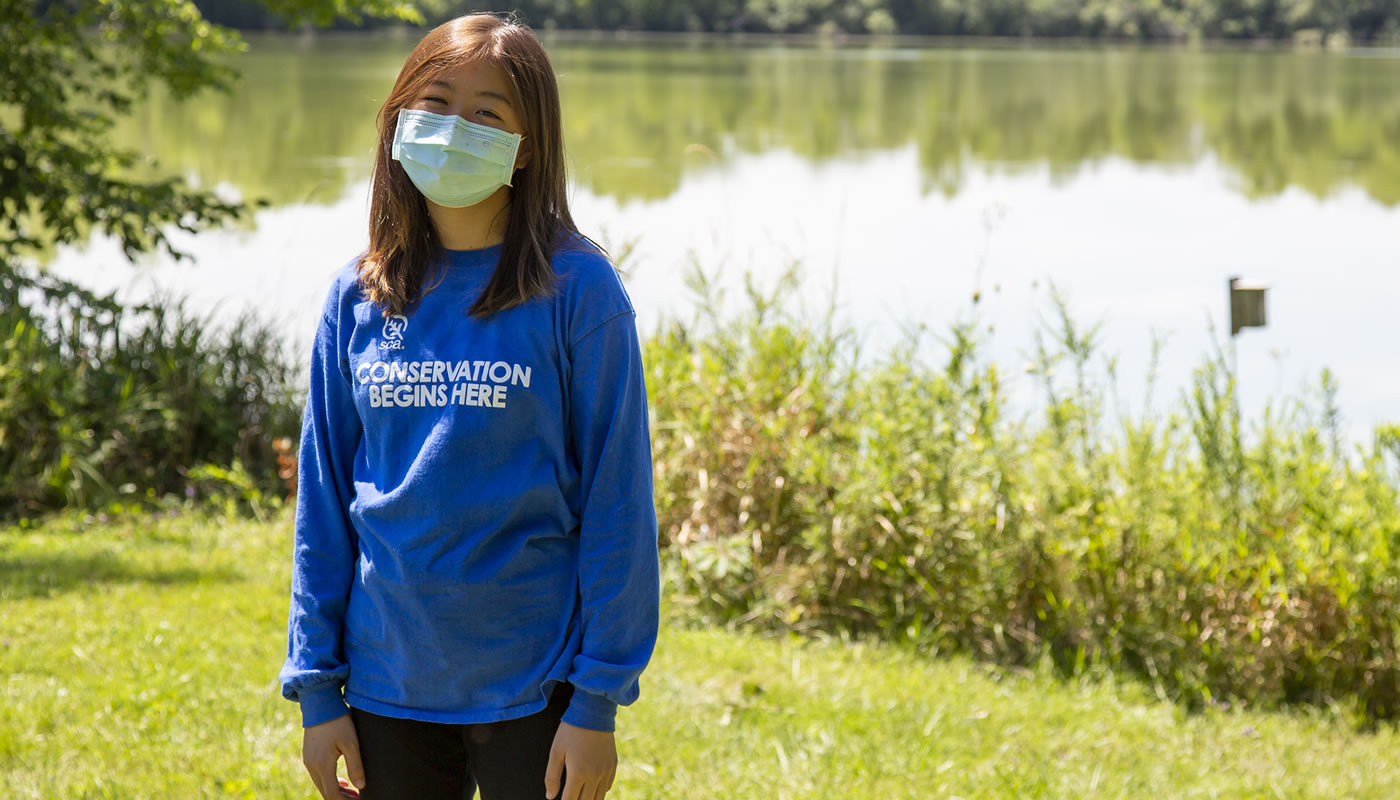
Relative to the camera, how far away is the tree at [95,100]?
6.86 meters

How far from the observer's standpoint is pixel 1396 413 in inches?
289

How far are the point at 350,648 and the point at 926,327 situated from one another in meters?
3.67

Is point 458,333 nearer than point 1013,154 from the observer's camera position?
Yes

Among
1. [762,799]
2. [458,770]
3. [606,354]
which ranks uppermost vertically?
[606,354]

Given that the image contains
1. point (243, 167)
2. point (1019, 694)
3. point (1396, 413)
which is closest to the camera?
point (1019, 694)

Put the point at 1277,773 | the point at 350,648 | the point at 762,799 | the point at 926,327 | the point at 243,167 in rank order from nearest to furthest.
Result: the point at 350,648, the point at 762,799, the point at 1277,773, the point at 926,327, the point at 243,167

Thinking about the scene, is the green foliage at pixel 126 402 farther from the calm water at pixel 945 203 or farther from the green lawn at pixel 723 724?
the green lawn at pixel 723 724

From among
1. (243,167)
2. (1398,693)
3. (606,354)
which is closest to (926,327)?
(1398,693)

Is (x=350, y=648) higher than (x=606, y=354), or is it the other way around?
(x=606, y=354)

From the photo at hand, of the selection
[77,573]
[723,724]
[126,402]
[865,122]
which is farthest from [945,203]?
[723,724]

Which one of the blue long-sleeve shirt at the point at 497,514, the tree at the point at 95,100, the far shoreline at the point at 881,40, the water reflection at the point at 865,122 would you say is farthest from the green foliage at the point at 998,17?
the blue long-sleeve shirt at the point at 497,514

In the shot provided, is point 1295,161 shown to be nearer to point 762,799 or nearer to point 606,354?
point 762,799

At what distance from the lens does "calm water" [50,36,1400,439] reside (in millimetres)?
7980

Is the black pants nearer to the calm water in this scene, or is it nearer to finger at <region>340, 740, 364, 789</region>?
finger at <region>340, 740, 364, 789</region>
